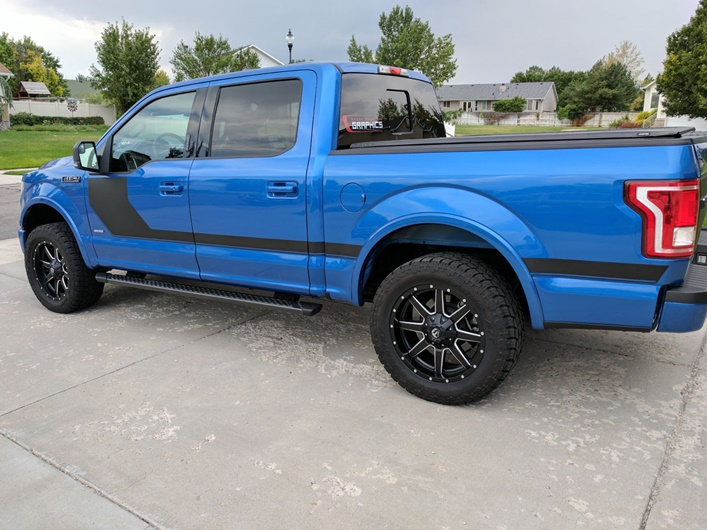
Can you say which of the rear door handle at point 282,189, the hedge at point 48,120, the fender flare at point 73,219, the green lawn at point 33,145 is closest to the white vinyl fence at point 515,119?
the hedge at point 48,120

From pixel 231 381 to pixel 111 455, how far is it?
91cm

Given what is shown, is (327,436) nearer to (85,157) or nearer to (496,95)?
(85,157)

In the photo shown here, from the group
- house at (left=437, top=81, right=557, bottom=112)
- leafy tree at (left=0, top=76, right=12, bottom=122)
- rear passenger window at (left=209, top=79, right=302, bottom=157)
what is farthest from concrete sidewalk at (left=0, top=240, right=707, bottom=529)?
house at (left=437, top=81, right=557, bottom=112)

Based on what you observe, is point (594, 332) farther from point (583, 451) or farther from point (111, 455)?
point (111, 455)

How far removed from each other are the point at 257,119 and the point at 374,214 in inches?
46.0

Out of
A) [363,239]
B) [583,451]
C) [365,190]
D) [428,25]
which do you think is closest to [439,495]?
[583,451]

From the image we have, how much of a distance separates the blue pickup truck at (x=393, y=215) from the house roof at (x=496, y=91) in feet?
278

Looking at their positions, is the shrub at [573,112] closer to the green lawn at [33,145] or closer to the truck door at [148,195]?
the green lawn at [33,145]

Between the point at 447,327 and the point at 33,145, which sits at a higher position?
the point at 33,145

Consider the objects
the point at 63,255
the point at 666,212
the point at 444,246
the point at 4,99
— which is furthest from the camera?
the point at 4,99

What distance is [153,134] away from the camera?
→ 13.9 ft

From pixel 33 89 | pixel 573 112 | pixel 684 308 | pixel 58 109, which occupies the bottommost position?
pixel 684 308

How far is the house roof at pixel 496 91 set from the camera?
86.3 m

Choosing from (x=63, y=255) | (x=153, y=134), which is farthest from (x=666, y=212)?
(x=63, y=255)
